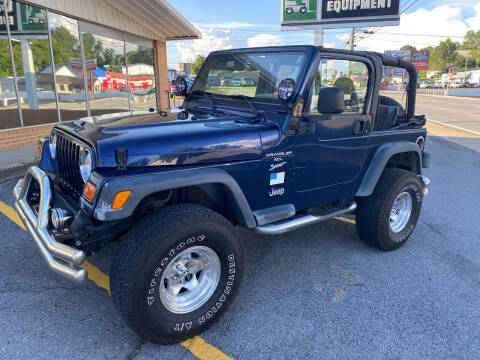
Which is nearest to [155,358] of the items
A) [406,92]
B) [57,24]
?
[406,92]

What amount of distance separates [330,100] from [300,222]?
105 centimetres

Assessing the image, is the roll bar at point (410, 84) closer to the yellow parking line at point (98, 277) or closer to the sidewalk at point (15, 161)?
the yellow parking line at point (98, 277)

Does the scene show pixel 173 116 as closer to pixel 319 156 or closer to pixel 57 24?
pixel 319 156

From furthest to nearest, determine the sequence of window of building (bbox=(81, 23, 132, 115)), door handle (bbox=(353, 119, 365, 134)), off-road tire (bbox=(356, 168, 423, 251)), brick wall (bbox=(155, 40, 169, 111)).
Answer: brick wall (bbox=(155, 40, 169, 111)), window of building (bbox=(81, 23, 132, 115)), off-road tire (bbox=(356, 168, 423, 251)), door handle (bbox=(353, 119, 365, 134))

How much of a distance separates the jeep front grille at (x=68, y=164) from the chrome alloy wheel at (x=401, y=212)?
3205mm

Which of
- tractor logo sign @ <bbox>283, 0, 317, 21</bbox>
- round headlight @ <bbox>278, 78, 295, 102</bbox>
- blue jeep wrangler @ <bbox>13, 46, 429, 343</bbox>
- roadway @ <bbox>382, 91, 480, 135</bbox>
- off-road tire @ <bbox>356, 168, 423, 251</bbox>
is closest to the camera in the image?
blue jeep wrangler @ <bbox>13, 46, 429, 343</bbox>

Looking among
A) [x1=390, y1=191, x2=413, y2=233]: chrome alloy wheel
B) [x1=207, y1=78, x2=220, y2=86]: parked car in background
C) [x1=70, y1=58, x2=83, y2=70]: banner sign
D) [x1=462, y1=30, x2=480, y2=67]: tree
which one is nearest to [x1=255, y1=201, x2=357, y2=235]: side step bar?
[x1=390, y1=191, x2=413, y2=233]: chrome alloy wheel

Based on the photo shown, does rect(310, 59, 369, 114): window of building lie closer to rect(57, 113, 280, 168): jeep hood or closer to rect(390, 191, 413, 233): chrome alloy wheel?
rect(57, 113, 280, 168): jeep hood

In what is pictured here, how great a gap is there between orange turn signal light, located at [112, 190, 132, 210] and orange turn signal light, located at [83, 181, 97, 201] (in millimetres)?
160

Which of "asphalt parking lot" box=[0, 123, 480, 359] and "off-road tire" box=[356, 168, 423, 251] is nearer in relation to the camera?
"asphalt parking lot" box=[0, 123, 480, 359]

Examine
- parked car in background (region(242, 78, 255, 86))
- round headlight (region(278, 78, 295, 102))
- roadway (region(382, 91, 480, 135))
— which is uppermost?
parked car in background (region(242, 78, 255, 86))

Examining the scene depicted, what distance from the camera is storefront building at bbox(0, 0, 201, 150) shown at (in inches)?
307

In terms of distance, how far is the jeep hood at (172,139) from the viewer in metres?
2.39

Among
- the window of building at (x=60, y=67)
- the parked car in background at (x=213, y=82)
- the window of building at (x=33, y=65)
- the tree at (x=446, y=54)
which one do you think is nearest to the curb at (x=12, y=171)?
the window of building at (x=60, y=67)
